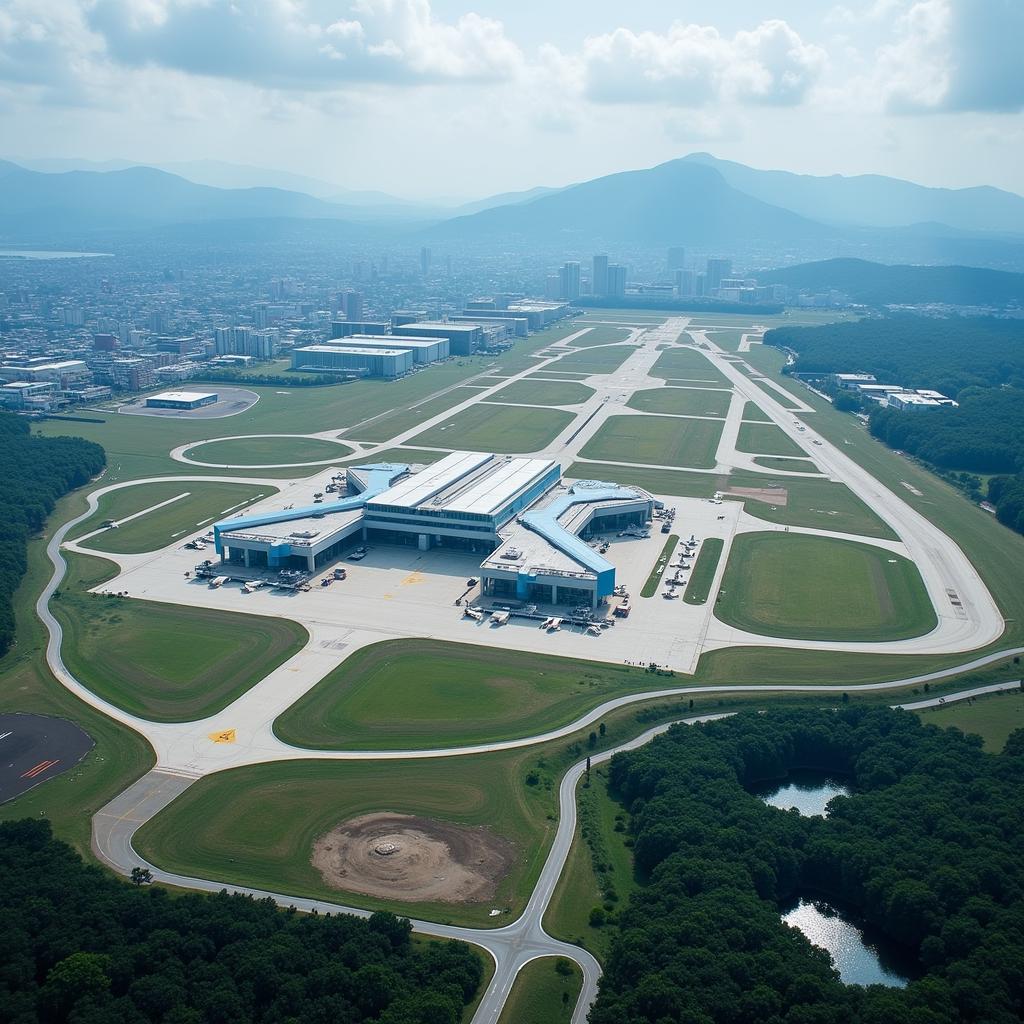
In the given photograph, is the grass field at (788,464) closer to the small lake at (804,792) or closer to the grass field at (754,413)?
the grass field at (754,413)

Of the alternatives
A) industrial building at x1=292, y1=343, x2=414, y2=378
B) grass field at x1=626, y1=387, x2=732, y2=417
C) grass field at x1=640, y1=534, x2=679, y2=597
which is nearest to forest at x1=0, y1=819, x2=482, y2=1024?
grass field at x1=640, y1=534, x2=679, y2=597

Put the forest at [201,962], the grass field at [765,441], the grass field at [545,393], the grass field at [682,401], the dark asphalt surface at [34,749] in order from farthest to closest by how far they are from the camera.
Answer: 1. the grass field at [545,393]
2. the grass field at [682,401]
3. the grass field at [765,441]
4. the dark asphalt surface at [34,749]
5. the forest at [201,962]

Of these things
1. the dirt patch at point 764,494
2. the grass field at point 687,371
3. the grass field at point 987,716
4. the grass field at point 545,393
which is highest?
the grass field at point 687,371

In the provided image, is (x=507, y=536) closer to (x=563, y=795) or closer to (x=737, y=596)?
(x=737, y=596)

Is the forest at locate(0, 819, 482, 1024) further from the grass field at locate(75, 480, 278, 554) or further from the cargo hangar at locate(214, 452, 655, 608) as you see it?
the grass field at locate(75, 480, 278, 554)

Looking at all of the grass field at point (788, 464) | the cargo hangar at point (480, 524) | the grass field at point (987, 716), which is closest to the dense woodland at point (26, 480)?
the cargo hangar at point (480, 524)

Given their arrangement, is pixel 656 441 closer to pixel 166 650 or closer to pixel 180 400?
pixel 180 400
